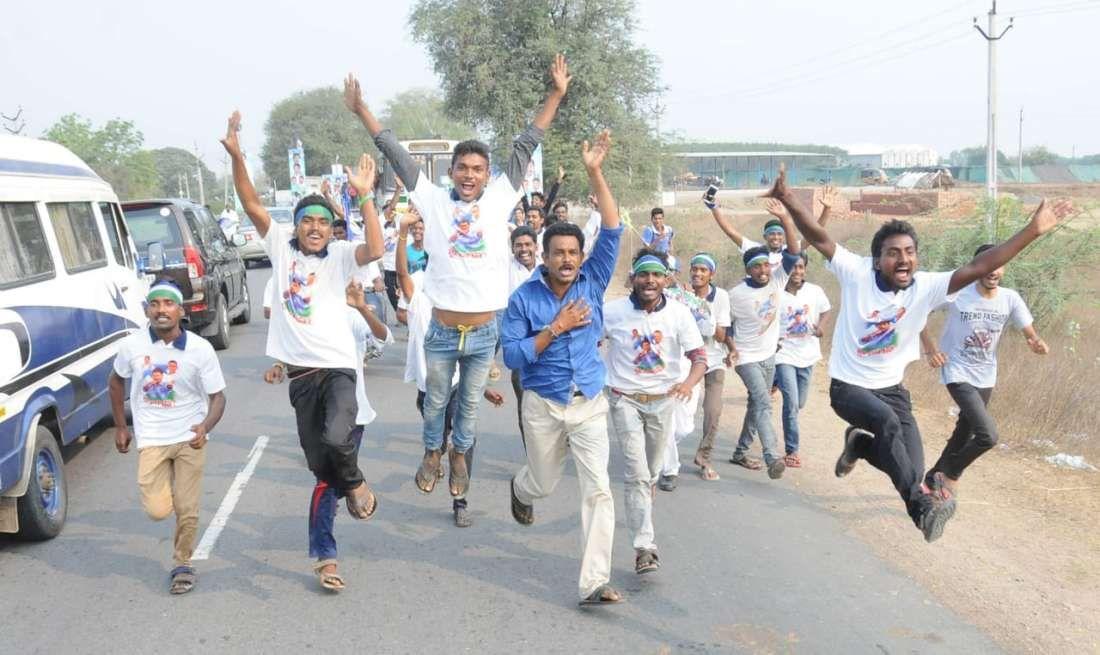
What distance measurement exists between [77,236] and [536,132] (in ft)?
13.3

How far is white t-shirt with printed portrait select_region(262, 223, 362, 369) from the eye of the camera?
4895 millimetres

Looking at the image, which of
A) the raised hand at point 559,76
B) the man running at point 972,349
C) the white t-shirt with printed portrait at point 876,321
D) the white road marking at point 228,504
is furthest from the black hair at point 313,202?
the man running at point 972,349

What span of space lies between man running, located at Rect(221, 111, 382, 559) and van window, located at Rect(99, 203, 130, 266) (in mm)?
4021

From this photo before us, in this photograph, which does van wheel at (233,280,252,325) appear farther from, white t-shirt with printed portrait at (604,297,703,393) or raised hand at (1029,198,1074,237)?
raised hand at (1029,198,1074,237)

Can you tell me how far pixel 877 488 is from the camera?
712cm

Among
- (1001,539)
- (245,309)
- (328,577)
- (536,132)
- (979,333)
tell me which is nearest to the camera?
(328,577)

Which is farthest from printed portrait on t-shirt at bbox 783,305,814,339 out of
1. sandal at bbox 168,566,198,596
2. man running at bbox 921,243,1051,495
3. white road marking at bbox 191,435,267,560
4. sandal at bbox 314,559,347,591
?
sandal at bbox 168,566,198,596

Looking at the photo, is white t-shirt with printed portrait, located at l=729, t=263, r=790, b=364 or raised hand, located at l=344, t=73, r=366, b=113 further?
white t-shirt with printed portrait, located at l=729, t=263, r=790, b=364

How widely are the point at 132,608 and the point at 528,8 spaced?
2579 cm

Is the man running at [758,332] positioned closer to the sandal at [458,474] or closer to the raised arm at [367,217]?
the sandal at [458,474]

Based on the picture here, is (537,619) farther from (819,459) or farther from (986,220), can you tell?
(986,220)

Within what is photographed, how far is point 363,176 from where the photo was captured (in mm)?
4824

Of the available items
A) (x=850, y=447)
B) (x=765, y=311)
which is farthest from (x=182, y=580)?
(x=765, y=311)

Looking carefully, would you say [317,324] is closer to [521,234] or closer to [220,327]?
[521,234]
